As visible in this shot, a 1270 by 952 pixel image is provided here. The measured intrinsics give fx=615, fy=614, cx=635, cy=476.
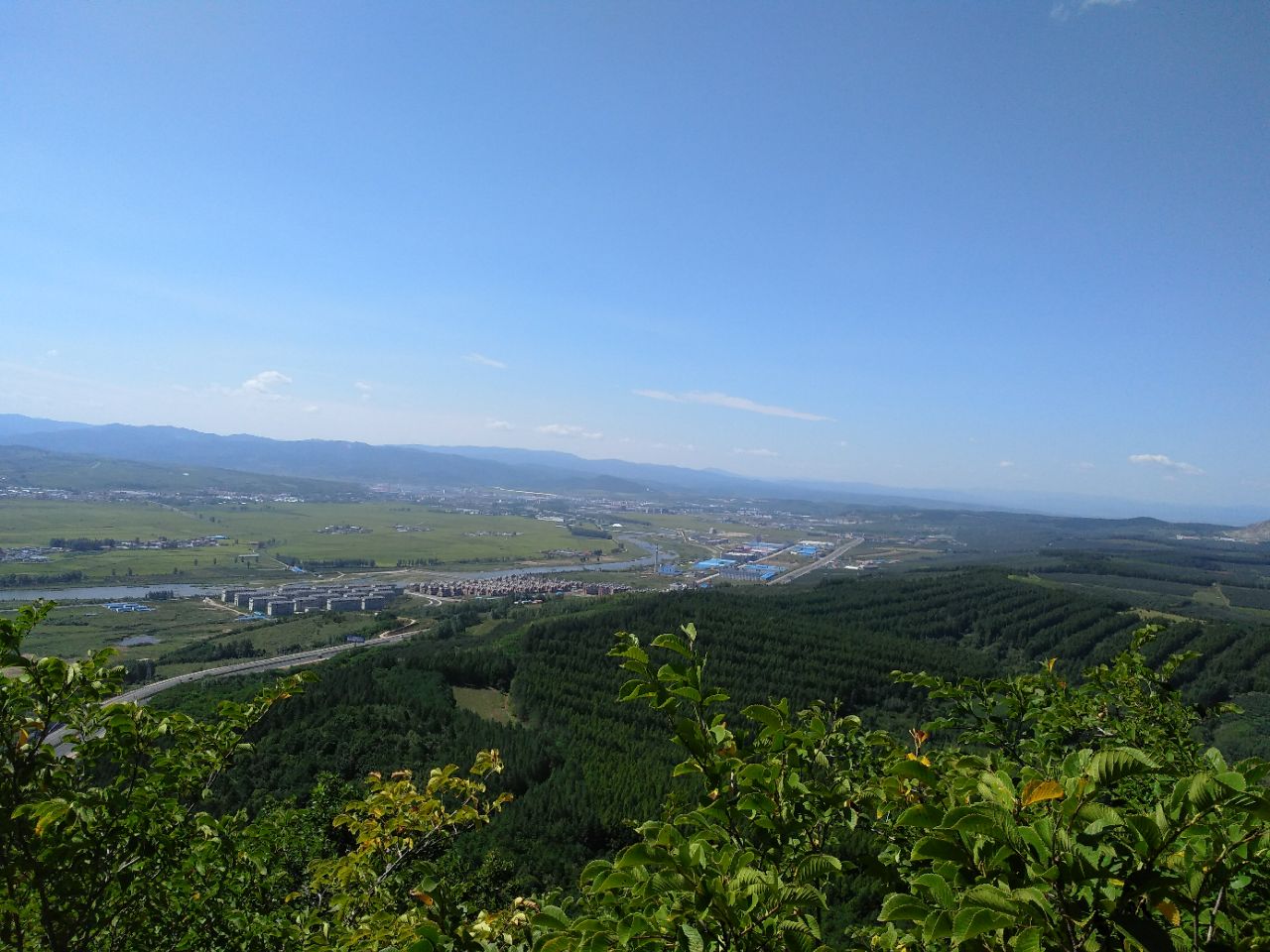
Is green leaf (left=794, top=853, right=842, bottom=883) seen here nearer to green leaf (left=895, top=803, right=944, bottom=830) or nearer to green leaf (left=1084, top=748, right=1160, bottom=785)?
green leaf (left=895, top=803, right=944, bottom=830)

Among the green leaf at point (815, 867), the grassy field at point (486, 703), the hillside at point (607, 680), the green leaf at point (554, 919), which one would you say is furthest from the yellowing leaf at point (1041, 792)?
the grassy field at point (486, 703)

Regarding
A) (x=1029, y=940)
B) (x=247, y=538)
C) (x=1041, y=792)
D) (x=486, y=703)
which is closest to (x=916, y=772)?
(x=1041, y=792)

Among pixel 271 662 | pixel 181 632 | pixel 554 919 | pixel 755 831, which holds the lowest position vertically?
pixel 181 632

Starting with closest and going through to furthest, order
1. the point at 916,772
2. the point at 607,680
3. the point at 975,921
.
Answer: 1. the point at 975,921
2. the point at 916,772
3. the point at 607,680

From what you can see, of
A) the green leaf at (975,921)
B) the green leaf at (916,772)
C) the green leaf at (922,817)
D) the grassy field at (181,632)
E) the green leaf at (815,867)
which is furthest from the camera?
the grassy field at (181,632)

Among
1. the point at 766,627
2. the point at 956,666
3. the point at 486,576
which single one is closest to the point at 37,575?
the point at 486,576

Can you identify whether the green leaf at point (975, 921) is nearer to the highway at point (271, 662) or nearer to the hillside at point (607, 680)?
the hillside at point (607, 680)

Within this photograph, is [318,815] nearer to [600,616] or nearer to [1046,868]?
[1046,868]

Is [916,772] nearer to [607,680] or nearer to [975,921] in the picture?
[975,921]
